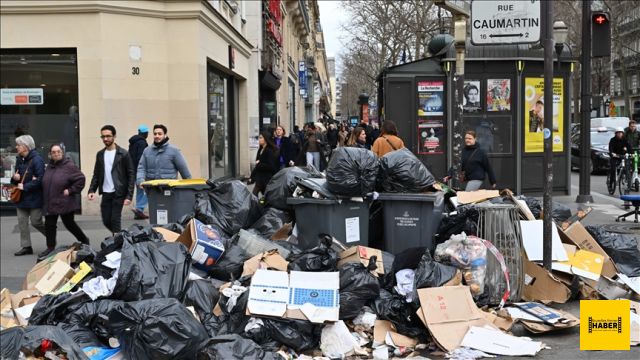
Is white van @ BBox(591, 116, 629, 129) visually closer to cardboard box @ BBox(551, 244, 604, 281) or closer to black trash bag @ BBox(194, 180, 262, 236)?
cardboard box @ BBox(551, 244, 604, 281)

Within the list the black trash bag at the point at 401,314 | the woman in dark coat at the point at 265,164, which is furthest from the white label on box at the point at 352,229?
the woman in dark coat at the point at 265,164

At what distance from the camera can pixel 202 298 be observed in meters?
5.46

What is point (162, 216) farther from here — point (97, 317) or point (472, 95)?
point (472, 95)

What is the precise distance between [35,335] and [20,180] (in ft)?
17.1

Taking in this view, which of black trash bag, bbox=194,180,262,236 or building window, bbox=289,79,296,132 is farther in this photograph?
building window, bbox=289,79,296,132

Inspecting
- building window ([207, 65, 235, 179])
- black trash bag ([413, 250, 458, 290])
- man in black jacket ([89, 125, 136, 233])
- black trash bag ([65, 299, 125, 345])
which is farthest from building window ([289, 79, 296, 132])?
black trash bag ([65, 299, 125, 345])

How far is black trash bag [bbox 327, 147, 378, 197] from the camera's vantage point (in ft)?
21.1

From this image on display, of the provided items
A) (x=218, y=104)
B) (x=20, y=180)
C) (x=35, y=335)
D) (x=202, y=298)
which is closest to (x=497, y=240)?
(x=202, y=298)

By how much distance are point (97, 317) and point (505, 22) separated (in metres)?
4.62

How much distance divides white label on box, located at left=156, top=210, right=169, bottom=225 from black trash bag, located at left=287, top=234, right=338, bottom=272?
288 cm

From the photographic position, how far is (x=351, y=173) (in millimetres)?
6441

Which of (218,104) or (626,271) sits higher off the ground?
(218,104)

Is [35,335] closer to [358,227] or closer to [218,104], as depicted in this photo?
[358,227]

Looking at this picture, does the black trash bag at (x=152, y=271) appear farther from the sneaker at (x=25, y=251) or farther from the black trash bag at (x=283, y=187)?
the sneaker at (x=25, y=251)
